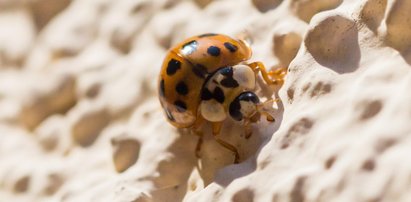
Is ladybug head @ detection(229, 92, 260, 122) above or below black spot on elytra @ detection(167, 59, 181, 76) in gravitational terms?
below

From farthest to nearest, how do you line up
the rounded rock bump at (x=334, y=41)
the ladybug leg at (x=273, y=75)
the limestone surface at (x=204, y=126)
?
the ladybug leg at (x=273, y=75)
the rounded rock bump at (x=334, y=41)
the limestone surface at (x=204, y=126)

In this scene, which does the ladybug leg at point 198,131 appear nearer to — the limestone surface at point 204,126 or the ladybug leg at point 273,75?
the limestone surface at point 204,126

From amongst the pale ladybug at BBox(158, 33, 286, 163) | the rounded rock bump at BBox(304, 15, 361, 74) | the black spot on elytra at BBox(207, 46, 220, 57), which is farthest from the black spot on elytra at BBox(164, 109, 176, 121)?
the rounded rock bump at BBox(304, 15, 361, 74)

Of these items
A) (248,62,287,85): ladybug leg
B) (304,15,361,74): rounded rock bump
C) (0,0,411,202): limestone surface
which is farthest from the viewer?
(248,62,287,85): ladybug leg

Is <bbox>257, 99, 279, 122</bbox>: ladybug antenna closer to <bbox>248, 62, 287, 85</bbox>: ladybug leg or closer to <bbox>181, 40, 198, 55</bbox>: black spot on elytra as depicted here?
<bbox>248, 62, 287, 85</bbox>: ladybug leg

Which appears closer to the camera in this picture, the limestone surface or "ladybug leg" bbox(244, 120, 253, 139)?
the limestone surface

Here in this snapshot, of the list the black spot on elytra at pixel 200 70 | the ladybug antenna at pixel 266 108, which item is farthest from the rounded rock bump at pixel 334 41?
the black spot on elytra at pixel 200 70

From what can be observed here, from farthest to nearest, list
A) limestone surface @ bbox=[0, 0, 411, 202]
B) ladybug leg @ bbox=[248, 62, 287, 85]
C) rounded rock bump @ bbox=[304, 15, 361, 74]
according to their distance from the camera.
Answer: ladybug leg @ bbox=[248, 62, 287, 85], rounded rock bump @ bbox=[304, 15, 361, 74], limestone surface @ bbox=[0, 0, 411, 202]

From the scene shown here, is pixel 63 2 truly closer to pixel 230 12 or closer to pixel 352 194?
pixel 230 12
